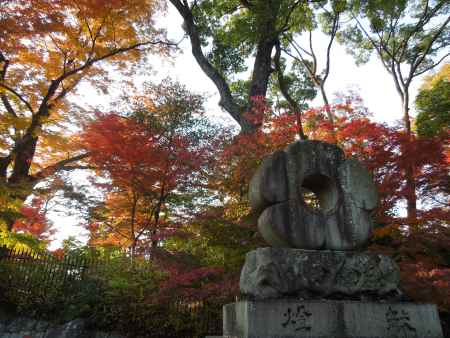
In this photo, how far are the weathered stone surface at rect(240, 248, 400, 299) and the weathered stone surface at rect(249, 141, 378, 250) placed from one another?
0.83 ft

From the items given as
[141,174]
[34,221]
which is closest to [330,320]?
[141,174]

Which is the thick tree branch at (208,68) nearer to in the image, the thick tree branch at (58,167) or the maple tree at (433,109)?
the thick tree branch at (58,167)

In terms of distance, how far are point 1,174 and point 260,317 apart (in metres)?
11.0

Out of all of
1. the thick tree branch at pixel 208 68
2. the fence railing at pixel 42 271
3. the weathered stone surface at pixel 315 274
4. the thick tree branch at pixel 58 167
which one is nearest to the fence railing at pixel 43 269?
the fence railing at pixel 42 271

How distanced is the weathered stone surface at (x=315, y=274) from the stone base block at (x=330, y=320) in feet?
0.55

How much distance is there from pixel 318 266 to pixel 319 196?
Result: 1147 millimetres

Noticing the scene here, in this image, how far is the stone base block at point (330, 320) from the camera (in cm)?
323

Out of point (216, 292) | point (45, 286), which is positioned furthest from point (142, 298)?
point (45, 286)

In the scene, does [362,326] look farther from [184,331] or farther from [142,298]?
[142,298]

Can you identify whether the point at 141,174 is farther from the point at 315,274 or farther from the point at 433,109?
the point at 433,109

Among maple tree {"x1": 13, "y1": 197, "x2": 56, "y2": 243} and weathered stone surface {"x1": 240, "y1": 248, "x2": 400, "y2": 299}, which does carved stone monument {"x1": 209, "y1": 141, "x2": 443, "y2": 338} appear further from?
maple tree {"x1": 13, "y1": 197, "x2": 56, "y2": 243}

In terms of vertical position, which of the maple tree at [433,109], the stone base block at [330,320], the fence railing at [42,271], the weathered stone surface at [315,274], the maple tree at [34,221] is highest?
the maple tree at [433,109]

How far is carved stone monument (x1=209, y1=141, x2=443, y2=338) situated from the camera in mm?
3354

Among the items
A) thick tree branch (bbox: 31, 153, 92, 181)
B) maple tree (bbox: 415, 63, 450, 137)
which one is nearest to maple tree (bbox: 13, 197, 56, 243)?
thick tree branch (bbox: 31, 153, 92, 181)
